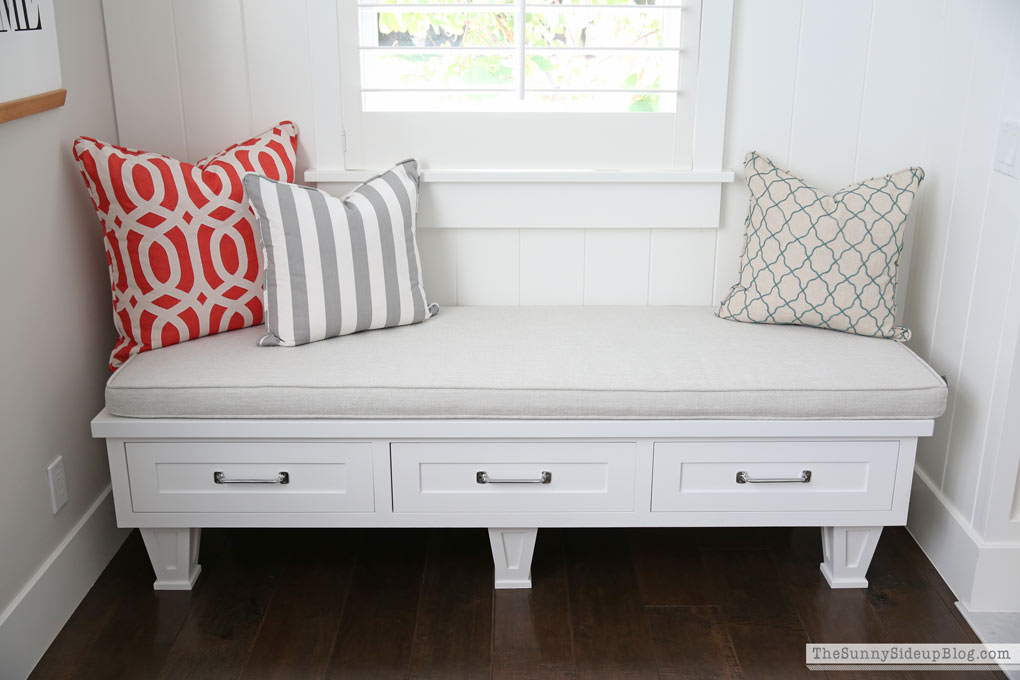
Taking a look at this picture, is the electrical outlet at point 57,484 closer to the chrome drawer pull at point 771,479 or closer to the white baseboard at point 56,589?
the white baseboard at point 56,589

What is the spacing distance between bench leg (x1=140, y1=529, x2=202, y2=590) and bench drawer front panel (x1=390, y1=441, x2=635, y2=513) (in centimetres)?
48

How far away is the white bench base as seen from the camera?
185 cm

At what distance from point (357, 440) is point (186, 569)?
0.51 m

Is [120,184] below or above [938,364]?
above

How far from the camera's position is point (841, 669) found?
177 cm

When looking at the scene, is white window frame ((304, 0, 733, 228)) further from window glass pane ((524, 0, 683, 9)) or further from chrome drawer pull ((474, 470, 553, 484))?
chrome drawer pull ((474, 470, 553, 484))

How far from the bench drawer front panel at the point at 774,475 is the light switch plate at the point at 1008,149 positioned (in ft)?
1.97

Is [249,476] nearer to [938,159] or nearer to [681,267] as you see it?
[681,267]

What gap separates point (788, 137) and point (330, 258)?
1.18m

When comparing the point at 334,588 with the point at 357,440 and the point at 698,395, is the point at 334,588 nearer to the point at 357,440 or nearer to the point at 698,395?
the point at 357,440

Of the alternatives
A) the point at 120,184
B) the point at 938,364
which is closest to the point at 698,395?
the point at 938,364

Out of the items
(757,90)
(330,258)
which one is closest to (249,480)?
(330,258)

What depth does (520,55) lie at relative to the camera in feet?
7.03

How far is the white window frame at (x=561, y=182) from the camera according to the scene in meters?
2.20
